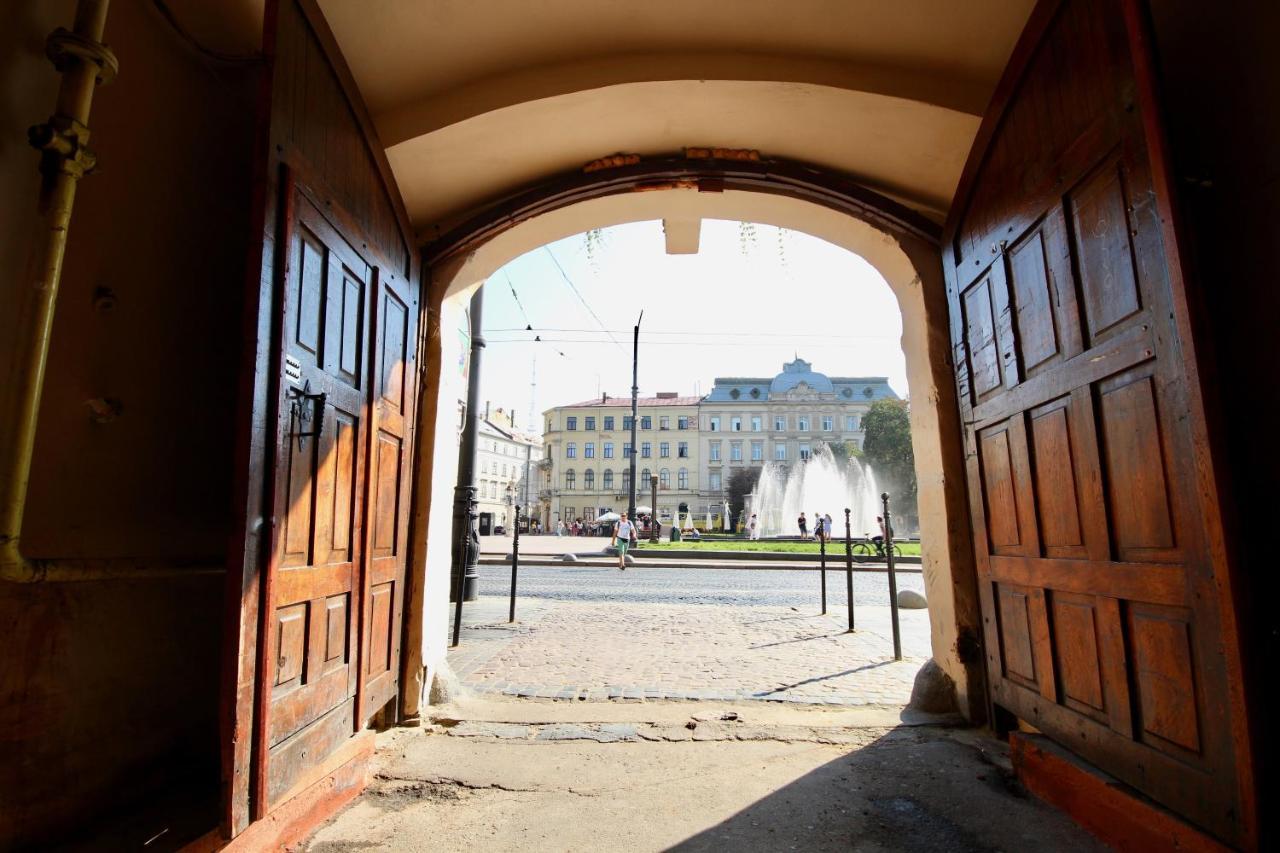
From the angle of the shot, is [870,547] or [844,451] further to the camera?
[844,451]

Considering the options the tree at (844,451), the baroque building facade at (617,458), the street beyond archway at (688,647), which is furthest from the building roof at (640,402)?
the street beyond archway at (688,647)

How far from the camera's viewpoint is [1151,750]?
234cm

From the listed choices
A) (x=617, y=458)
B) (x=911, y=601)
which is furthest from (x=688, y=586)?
(x=617, y=458)

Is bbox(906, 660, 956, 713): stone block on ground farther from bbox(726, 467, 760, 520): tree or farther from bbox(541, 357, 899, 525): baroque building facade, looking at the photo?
bbox(541, 357, 899, 525): baroque building facade

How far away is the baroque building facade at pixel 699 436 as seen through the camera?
68.8 meters

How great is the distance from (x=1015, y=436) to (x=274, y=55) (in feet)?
11.8

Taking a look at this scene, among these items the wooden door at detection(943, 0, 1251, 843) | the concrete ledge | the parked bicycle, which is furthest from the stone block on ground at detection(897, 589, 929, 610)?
the concrete ledge

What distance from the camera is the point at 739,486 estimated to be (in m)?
63.1

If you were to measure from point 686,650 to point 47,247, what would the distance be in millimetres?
5634

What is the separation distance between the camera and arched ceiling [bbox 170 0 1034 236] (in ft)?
11.4

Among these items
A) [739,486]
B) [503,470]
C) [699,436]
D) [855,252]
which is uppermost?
[699,436]

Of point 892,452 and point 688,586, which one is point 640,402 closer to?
point 892,452

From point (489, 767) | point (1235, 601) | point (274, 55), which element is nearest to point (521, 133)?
point (274, 55)

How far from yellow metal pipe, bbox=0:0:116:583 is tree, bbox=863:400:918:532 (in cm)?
4974
